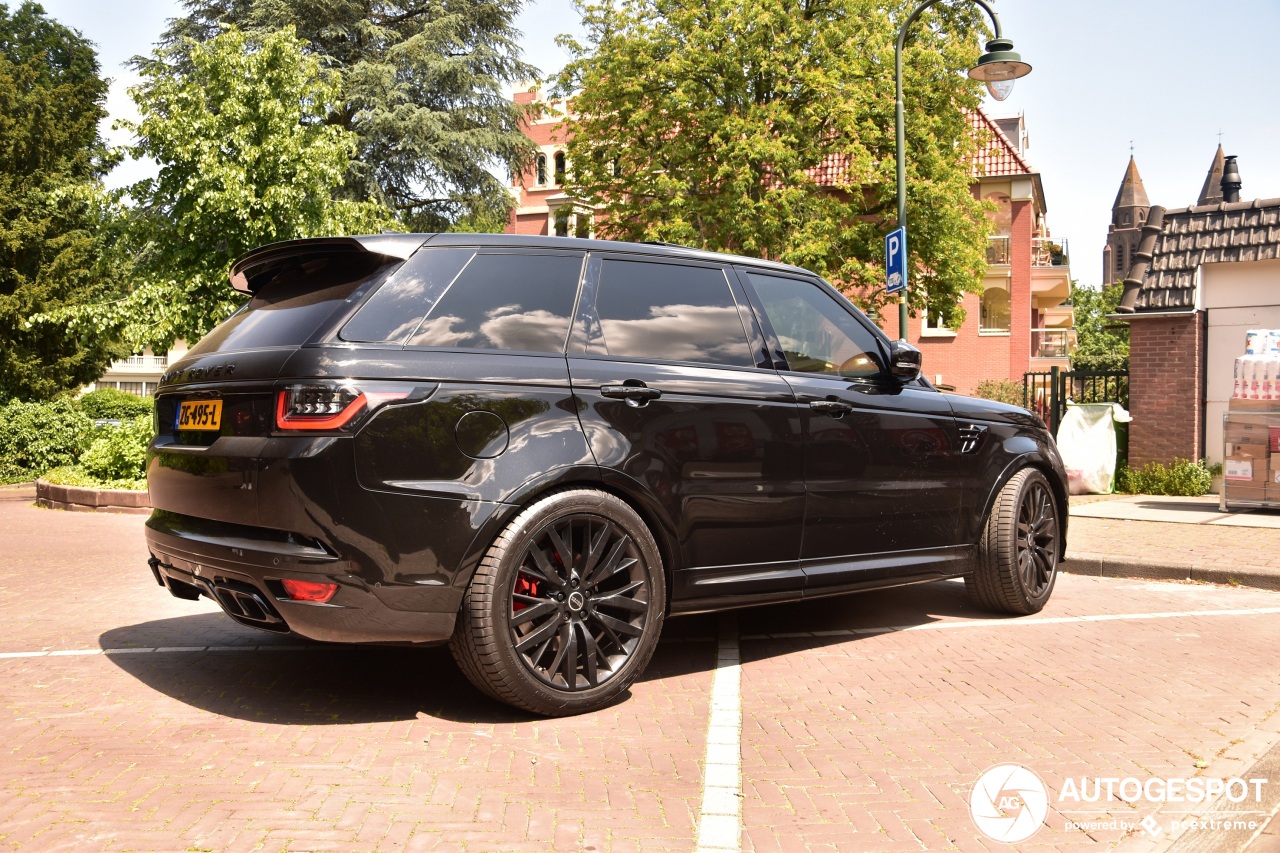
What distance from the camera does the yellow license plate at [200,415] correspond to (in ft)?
13.4

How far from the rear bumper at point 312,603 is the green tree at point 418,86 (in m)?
25.5

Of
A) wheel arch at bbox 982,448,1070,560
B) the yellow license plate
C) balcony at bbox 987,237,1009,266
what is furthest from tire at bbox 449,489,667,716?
balcony at bbox 987,237,1009,266

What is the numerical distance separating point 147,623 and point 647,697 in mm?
3275

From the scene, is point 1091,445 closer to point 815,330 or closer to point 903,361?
point 903,361

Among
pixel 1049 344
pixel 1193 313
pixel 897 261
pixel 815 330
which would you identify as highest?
pixel 897 261

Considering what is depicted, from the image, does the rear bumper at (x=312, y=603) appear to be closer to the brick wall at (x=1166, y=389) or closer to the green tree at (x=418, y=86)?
the brick wall at (x=1166, y=389)

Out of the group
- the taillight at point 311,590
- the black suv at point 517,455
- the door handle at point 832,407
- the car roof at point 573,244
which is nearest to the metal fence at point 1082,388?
the door handle at point 832,407

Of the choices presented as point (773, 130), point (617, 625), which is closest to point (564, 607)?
point (617, 625)

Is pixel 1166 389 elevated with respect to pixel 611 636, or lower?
elevated

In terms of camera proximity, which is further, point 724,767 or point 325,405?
point 325,405

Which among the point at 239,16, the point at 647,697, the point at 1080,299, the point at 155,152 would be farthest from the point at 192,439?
the point at 1080,299

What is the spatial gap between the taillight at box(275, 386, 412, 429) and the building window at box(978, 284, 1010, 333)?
4072cm

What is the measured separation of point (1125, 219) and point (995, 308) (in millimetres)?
87629

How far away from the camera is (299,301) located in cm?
423
